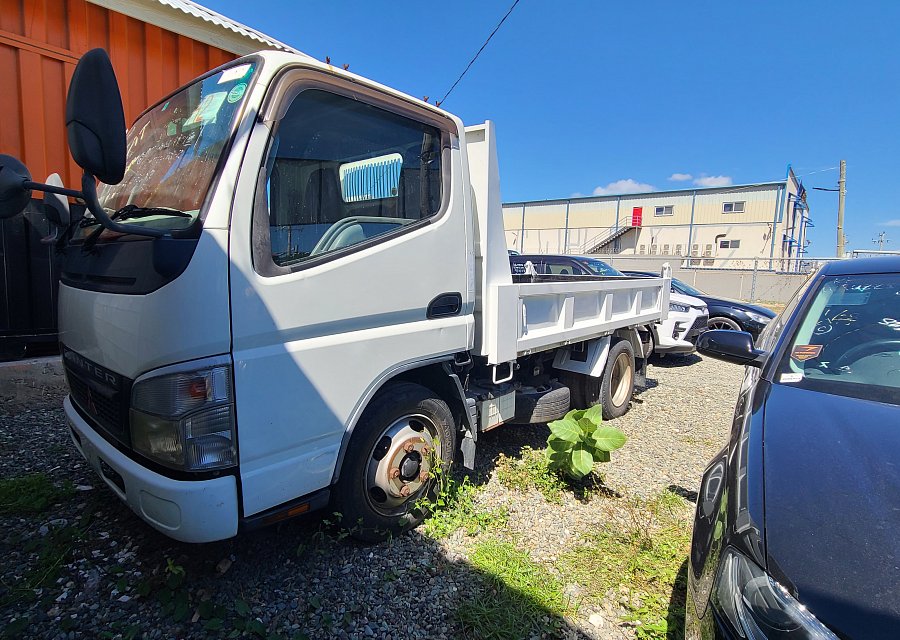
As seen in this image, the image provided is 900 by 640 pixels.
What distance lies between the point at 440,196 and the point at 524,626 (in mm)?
2251

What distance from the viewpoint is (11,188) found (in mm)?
1832

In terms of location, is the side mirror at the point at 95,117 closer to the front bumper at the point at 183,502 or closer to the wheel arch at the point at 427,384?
the front bumper at the point at 183,502

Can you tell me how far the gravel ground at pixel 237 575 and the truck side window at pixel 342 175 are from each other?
1.56 m

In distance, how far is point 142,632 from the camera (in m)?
1.96

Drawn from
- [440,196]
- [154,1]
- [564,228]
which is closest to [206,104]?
[440,196]

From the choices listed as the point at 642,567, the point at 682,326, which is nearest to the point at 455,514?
the point at 642,567

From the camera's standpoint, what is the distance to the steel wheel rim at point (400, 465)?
97.9 inches

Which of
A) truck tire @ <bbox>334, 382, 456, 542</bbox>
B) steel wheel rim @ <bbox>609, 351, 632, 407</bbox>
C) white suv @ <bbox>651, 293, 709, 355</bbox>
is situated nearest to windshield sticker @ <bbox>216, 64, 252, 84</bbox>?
truck tire @ <bbox>334, 382, 456, 542</bbox>

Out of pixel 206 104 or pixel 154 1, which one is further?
pixel 154 1

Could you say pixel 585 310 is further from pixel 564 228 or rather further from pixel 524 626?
pixel 564 228

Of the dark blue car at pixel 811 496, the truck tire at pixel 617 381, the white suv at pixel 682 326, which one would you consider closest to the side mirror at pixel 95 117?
the dark blue car at pixel 811 496

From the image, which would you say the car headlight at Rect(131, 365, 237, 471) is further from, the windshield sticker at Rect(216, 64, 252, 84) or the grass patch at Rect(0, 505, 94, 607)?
the windshield sticker at Rect(216, 64, 252, 84)

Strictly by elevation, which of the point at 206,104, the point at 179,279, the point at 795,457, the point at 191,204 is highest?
the point at 206,104

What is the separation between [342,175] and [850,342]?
2.67 m
